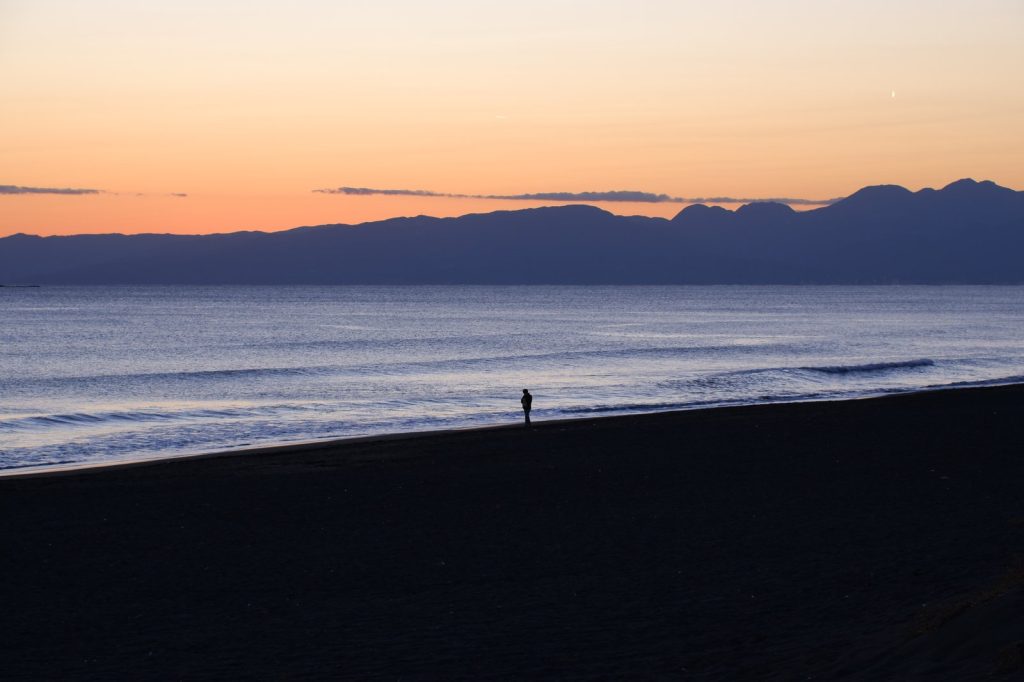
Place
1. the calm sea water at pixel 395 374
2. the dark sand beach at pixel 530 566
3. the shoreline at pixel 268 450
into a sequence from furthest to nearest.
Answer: the calm sea water at pixel 395 374
the shoreline at pixel 268 450
the dark sand beach at pixel 530 566

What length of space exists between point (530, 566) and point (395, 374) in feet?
131

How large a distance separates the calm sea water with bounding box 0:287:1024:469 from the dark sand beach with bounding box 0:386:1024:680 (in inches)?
408

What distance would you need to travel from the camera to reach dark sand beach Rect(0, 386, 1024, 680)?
962 centimetres

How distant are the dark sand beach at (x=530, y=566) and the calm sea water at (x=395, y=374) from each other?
10.4 m

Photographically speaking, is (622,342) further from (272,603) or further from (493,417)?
(272,603)

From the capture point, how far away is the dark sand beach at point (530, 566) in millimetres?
9617

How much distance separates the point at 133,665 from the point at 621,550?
6121mm

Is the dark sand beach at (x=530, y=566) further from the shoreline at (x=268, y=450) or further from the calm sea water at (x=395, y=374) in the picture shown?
the calm sea water at (x=395, y=374)

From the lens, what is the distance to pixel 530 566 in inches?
519

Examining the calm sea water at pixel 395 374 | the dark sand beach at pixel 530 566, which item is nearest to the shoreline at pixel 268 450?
the calm sea water at pixel 395 374

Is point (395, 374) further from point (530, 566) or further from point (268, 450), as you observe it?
point (530, 566)

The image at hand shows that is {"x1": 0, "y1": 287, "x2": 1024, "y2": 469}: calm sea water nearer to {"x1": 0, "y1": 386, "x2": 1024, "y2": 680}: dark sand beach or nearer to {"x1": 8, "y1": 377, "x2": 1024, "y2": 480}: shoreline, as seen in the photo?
{"x1": 8, "y1": 377, "x2": 1024, "y2": 480}: shoreline

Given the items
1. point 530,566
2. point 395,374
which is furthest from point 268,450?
point 395,374

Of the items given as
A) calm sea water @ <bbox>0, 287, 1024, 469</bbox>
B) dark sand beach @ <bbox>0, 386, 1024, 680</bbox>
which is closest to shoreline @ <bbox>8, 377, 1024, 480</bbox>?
calm sea water @ <bbox>0, 287, 1024, 469</bbox>
